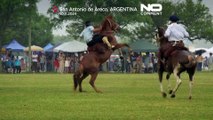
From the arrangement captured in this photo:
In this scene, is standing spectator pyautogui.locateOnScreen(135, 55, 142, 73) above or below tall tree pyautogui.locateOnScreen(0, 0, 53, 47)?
below

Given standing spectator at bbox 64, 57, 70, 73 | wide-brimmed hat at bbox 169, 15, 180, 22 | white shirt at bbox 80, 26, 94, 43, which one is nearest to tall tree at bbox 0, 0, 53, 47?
standing spectator at bbox 64, 57, 70, 73

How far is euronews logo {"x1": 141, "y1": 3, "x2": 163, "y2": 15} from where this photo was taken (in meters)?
80.6

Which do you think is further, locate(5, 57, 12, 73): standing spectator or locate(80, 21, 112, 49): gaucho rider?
locate(5, 57, 12, 73): standing spectator

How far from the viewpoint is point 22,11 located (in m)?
71.0

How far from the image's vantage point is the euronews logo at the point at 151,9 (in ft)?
264

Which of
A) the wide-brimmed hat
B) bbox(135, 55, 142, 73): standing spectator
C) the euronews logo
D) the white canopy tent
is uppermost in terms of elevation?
the euronews logo

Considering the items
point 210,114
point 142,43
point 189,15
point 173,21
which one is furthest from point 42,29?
point 210,114

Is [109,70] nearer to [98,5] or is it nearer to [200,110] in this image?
[98,5]

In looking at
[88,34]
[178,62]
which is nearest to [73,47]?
[88,34]

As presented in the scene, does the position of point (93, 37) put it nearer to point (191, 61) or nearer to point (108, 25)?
point (108, 25)

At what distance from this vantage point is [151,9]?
9138 cm

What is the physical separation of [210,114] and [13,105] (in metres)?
4.93

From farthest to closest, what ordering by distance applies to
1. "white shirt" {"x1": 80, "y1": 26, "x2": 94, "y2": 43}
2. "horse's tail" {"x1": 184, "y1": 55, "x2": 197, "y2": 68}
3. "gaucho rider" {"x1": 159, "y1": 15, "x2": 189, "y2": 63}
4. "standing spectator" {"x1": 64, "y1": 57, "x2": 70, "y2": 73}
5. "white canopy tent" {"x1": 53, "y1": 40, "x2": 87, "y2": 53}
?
"white canopy tent" {"x1": 53, "y1": 40, "x2": 87, "y2": 53} → "standing spectator" {"x1": 64, "y1": 57, "x2": 70, "y2": 73} → "white shirt" {"x1": 80, "y1": 26, "x2": 94, "y2": 43} → "gaucho rider" {"x1": 159, "y1": 15, "x2": 189, "y2": 63} → "horse's tail" {"x1": 184, "y1": 55, "x2": 197, "y2": 68}

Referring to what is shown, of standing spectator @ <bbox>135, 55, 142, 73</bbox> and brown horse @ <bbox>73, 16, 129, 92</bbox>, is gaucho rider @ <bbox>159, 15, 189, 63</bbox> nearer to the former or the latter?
brown horse @ <bbox>73, 16, 129, 92</bbox>
